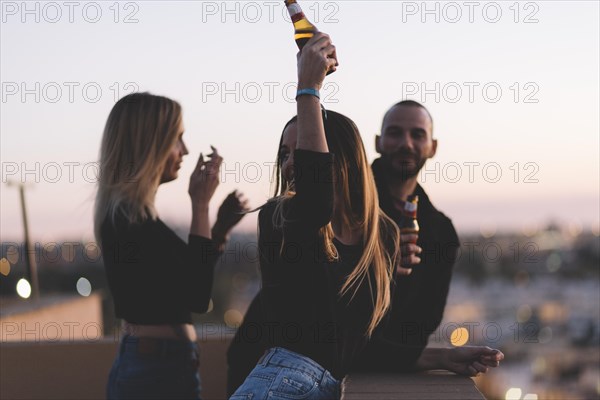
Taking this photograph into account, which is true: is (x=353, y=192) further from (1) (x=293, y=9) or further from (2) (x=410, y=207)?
(2) (x=410, y=207)

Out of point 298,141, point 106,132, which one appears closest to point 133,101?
point 106,132

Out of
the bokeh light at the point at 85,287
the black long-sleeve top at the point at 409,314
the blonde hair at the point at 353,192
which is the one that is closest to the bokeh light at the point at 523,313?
the bokeh light at the point at 85,287

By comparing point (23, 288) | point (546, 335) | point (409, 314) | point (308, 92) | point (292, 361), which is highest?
point (308, 92)

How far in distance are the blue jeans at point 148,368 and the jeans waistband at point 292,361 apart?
0.81m

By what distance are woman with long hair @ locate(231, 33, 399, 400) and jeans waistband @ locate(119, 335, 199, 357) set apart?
766 mm

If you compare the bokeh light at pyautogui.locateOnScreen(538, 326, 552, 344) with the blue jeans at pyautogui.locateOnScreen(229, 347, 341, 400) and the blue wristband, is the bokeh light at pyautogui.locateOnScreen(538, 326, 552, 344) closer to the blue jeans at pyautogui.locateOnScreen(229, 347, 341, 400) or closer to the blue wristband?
the blue jeans at pyautogui.locateOnScreen(229, 347, 341, 400)

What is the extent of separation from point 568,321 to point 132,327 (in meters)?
155

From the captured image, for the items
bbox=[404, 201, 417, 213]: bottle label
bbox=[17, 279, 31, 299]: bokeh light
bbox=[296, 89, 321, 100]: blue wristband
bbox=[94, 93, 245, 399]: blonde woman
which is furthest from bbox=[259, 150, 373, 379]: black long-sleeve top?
bbox=[17, 279, 31, 299]: bokeh light

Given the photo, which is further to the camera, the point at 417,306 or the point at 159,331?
the point at 417,306

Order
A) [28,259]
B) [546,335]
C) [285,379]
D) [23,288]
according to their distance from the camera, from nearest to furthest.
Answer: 1. [285,379]
2. [23,288]
3. [28,259]
4. [546,335]

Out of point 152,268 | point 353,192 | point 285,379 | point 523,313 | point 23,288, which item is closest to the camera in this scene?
point 285,379

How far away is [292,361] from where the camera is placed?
238cm

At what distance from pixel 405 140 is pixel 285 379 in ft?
6.57

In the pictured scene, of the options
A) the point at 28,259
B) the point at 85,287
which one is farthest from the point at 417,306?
the point at 85,287
